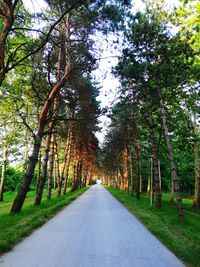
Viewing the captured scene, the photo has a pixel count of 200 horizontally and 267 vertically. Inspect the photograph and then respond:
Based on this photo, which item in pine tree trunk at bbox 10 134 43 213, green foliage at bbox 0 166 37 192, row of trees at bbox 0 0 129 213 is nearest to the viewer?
row of trees at bbox 0 0 129 213

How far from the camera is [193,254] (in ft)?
24.3

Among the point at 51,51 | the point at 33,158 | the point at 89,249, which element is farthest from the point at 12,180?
the point at 89,249

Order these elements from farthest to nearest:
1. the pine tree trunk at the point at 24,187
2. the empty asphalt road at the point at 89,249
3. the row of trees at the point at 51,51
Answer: the pine tree trunk at the point at 24,187 < the row of trees at the point at 51,51 < the empty asphalt road at the point at 89,249

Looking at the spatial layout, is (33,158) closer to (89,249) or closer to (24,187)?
(24,187)

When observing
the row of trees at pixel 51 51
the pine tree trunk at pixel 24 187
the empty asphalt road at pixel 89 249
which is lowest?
the empty asphalt road at pixel 89 249

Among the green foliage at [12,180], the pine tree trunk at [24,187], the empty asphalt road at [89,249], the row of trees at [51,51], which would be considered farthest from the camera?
the green foliage at [12,180]

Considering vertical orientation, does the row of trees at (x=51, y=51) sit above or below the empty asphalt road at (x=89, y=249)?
above

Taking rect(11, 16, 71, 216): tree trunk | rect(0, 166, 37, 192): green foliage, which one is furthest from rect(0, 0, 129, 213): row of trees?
rect(0, 166, 37, 192): green foliage

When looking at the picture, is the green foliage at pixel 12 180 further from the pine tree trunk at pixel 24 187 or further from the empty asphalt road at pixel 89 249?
the empty asphalt road at pixel 89 249

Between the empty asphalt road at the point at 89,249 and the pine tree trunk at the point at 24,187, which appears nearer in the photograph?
the empty asphalt road at the point at 89,249

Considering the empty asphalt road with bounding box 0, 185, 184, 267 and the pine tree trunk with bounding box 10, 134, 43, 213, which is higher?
the pine tree trunk with bounding box 10, 134, 43, 213

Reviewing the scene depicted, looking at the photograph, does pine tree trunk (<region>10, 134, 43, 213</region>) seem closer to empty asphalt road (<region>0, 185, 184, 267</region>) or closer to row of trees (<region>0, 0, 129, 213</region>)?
row of trees (<region>0, 0, 129, 213</region>)

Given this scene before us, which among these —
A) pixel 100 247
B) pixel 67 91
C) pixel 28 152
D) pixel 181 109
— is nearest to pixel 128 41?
pixel 67 91

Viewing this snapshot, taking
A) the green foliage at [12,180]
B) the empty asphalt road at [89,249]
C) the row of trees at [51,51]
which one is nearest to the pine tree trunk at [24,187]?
the row of trees at [51,51]
